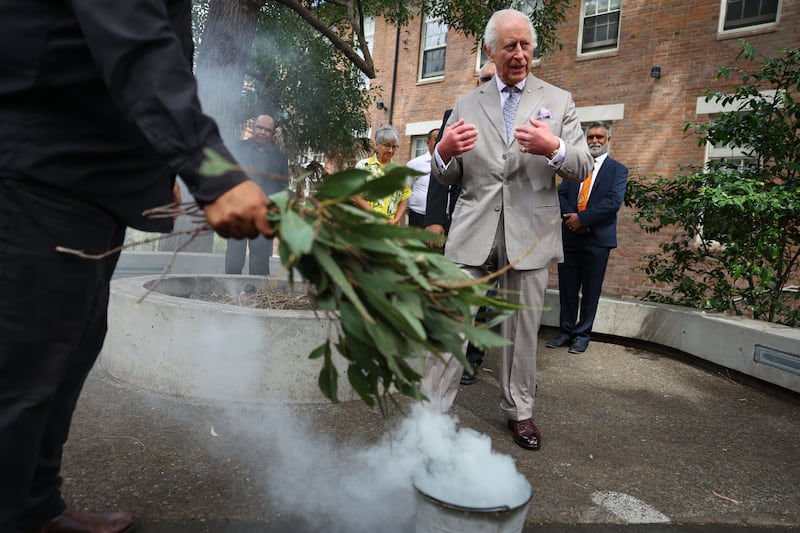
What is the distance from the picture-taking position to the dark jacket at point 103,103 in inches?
53.1

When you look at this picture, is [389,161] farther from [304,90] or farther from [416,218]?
[304,90]

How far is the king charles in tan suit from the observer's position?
3104 mm

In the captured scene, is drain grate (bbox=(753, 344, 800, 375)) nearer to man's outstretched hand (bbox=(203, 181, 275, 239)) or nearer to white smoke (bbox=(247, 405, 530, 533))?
white smoke (bbox=(247, 405, 530, 533))

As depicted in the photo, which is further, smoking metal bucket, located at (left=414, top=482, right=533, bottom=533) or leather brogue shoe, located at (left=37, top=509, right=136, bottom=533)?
leather brogue shoe, located at (left=37, top=509, right=136, bottom=533)

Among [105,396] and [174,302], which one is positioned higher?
[174,302]

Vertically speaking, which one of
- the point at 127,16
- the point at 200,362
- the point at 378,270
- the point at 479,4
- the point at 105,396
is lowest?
the point at 105,396

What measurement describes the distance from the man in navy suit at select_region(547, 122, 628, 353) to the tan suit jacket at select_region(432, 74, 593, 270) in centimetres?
282

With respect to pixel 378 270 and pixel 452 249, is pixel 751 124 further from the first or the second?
pixel 378 270

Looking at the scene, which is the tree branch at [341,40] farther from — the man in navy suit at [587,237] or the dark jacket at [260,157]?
the man in navy suit at [587,237]

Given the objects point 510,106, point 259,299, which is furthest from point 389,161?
point 510,106

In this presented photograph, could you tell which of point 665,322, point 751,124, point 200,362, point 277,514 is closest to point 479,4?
point 751,124

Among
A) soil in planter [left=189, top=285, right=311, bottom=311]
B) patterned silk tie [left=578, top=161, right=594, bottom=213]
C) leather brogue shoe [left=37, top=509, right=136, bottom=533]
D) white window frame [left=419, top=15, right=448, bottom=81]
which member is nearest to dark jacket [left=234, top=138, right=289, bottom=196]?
soil in planter [left=189, top=285, right=311, bottom=311]

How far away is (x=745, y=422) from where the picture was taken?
3951mm

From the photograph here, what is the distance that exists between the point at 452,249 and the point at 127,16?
2093 mm
